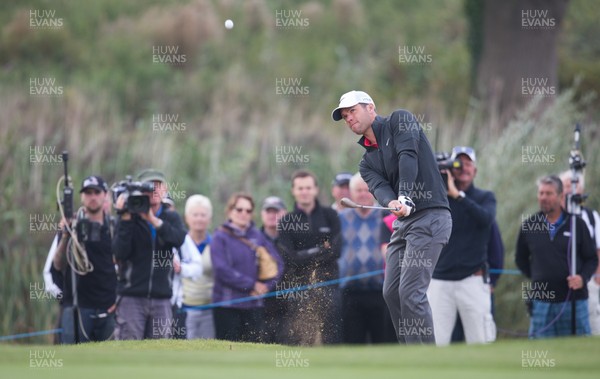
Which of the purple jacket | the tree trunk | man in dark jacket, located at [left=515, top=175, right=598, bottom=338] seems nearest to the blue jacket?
man in dark jacket, located at [left=515, top=175, right=598, bottom=338]

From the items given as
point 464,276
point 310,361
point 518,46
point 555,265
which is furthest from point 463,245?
point 518,46

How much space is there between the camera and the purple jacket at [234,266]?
42.4 feet

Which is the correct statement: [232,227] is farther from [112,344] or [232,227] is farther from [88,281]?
[112,344]

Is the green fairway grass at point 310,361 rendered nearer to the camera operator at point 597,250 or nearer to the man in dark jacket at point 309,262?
the man in dark jacket at point 309,262

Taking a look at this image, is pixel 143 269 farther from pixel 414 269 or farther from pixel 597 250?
pixel 597 250

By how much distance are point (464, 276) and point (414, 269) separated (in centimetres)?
296

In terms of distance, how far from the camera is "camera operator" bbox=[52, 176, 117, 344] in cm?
1245

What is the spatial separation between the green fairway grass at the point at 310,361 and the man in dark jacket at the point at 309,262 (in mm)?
1387

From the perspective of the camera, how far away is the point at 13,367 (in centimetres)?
881

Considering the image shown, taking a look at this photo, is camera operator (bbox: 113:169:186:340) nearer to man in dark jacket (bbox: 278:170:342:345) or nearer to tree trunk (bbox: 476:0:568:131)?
man in dark jacket (bbox: 278:170:342:345)

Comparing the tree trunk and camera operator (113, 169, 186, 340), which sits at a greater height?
the tree trunk

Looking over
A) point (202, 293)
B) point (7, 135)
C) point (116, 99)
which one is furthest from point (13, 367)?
point (116, 99)

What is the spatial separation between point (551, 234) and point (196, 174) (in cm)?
794

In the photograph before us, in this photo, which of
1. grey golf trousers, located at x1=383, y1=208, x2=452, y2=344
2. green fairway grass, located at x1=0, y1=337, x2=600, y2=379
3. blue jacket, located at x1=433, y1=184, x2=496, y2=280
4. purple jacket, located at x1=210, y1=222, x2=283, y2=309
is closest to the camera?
green fairway grass, located at x1=0, y1=337, x2=600, y2=379
